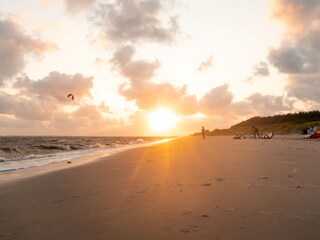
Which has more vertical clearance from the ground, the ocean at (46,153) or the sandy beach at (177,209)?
the ocean at (46,153)

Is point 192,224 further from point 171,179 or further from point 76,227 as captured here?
point 171,179

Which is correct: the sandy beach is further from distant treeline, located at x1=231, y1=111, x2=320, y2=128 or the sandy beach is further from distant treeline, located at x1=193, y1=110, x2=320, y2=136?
distant treeline, located at x1=231, y1=111, x2=320, y2=128

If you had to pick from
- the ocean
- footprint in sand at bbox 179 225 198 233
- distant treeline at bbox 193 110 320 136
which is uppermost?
distant treeline at bbox 193 110 320 136

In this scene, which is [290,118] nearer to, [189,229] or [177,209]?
[177,209]

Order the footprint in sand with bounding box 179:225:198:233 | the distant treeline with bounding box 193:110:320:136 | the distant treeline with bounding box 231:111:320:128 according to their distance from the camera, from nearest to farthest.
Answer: the footprint in sand with bounding box 179:225:198:233
the distant treeline with bounding box 193:110:320:136
the distant treeline with bounding box 231:111:320:128

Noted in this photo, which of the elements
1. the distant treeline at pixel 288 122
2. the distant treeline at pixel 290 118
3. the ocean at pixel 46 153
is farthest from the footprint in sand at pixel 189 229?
the distant treeline at pixel 290 118

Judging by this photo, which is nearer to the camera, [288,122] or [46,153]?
[46,153]

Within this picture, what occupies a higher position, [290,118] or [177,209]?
[290,118]

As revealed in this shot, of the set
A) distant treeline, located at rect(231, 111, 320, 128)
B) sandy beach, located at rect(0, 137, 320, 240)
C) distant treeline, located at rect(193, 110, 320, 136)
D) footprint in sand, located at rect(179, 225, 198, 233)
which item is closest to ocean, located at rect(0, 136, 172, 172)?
sandy beach, located at rect(0, 137, 320, 240)

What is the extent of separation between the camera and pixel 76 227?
4.51 meters

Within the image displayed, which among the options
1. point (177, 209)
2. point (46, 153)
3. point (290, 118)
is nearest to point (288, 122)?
point (290, 118)

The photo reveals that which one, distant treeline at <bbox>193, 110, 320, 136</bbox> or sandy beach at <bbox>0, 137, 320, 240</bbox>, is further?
distant treeline at <bbox>193, 110, 320, 136</bbox>

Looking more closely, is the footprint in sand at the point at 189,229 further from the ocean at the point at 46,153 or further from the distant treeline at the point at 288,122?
the distant treeline at the point at 288,122

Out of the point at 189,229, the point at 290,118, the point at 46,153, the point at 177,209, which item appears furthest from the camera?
the point at 290,118
